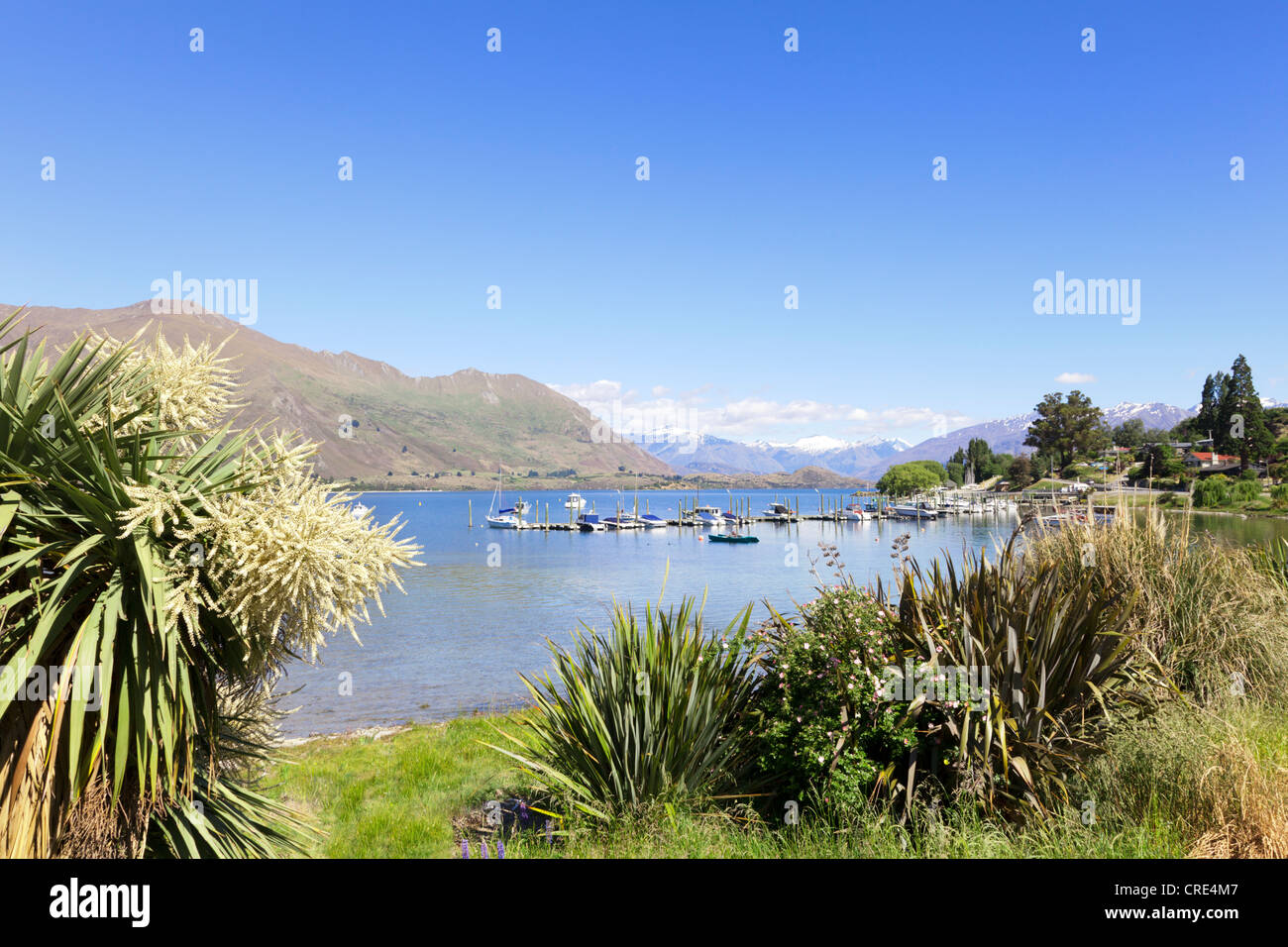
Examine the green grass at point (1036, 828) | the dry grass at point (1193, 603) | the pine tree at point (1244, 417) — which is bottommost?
the green grass at point (1036, 828)

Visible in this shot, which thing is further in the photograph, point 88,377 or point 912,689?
point 912,689

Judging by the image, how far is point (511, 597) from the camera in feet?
161

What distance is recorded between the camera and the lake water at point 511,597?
22670 millimetres

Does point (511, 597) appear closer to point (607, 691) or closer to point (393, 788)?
point (393, 788)

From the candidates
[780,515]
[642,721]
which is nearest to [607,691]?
[642,721]

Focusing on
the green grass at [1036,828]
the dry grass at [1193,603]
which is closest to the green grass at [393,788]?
the green grass at [1036,828]

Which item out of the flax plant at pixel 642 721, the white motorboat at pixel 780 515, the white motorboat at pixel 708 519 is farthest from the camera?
the white motorboat at pixel 780 515

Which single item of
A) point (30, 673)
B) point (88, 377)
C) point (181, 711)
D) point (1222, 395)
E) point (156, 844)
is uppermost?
point (1222, 395)

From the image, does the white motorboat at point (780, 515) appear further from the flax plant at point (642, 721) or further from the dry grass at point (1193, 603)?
the flax plant at point (642, 721)

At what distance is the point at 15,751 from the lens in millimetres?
3645
